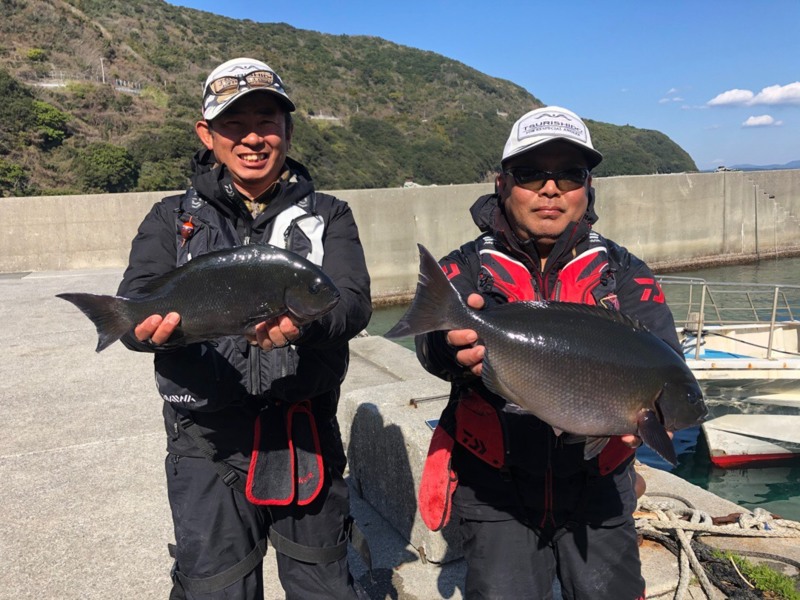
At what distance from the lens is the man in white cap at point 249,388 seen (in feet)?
7.88

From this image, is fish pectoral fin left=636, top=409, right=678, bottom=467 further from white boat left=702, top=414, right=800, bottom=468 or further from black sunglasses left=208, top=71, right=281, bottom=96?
white boat left=702, top=414, right=800, bottom=468

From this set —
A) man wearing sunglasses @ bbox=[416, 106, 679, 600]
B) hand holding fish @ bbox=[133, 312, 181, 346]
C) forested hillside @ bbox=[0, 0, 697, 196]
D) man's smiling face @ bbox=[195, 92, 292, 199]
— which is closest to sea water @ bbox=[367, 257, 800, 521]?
man wearing sunglasses @ bbox=[416, 106, 679, 600]

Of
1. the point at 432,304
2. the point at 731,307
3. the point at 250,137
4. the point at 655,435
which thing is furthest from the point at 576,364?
the point at 731,307

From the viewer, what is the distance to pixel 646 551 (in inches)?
144

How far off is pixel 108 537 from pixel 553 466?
9.84 feet

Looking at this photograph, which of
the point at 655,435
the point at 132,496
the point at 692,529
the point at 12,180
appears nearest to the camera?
the point at 655,435

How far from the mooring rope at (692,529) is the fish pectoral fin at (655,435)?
165 cm

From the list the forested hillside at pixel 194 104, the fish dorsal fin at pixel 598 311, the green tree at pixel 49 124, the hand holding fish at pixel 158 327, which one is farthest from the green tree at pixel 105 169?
the fish dorsal fin at pixel 598 311

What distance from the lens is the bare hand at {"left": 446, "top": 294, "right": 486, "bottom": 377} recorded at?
7.03 feet

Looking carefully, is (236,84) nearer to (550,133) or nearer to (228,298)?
(228,298)

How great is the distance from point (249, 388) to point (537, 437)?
3.71 feet

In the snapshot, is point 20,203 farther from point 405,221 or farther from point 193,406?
point 193,406

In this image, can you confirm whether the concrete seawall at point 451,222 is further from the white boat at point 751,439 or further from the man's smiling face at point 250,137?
the man's smiling face at point 250,137

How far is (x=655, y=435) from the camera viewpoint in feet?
6.66
